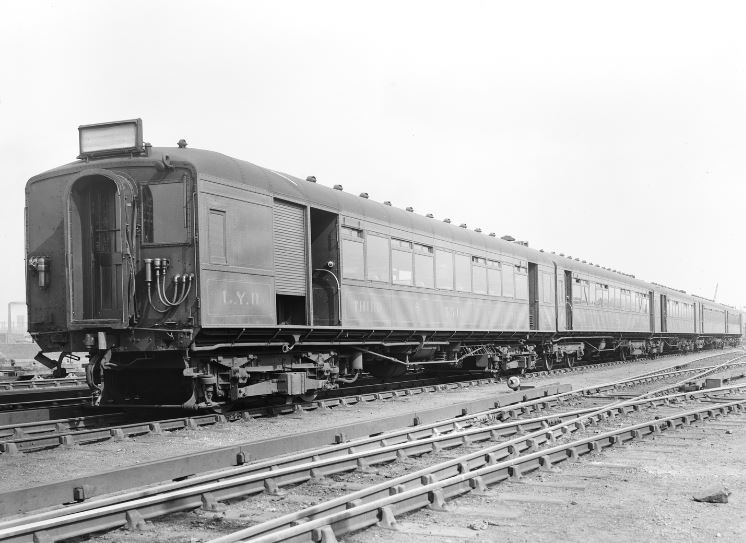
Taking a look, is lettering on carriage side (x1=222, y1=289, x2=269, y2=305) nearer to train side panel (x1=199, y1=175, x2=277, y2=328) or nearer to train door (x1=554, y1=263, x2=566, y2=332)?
train side panel (x1=199, y1=175, x2=277, y2=328)

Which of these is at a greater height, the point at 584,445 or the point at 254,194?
the point at 254,194

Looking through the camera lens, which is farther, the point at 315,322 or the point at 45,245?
the point at 315,322

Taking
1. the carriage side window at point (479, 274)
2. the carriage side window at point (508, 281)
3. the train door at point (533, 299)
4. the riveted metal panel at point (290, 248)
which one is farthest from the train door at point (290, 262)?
the train door at point (533, 299)

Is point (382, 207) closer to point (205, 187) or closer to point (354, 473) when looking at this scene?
point (205, 187)

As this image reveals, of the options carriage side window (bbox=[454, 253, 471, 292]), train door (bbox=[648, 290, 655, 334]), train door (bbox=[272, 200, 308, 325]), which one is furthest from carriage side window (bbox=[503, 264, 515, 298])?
train door (bbox=[648, 290, 655, 334])

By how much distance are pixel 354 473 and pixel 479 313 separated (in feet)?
36.3

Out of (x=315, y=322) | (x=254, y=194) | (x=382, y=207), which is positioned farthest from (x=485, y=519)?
(x=382, y=207)

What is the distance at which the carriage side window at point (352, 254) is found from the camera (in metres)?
13.1

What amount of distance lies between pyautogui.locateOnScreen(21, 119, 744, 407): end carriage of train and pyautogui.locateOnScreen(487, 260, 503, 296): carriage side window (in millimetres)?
4301

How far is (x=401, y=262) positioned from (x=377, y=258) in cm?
94

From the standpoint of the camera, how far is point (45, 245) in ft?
35.7

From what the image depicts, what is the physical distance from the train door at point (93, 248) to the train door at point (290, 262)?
88.6 inches

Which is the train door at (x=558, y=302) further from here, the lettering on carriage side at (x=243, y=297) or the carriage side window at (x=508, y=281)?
the lettering on carriage side at (x=243, y=297)

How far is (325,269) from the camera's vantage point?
510 inches
